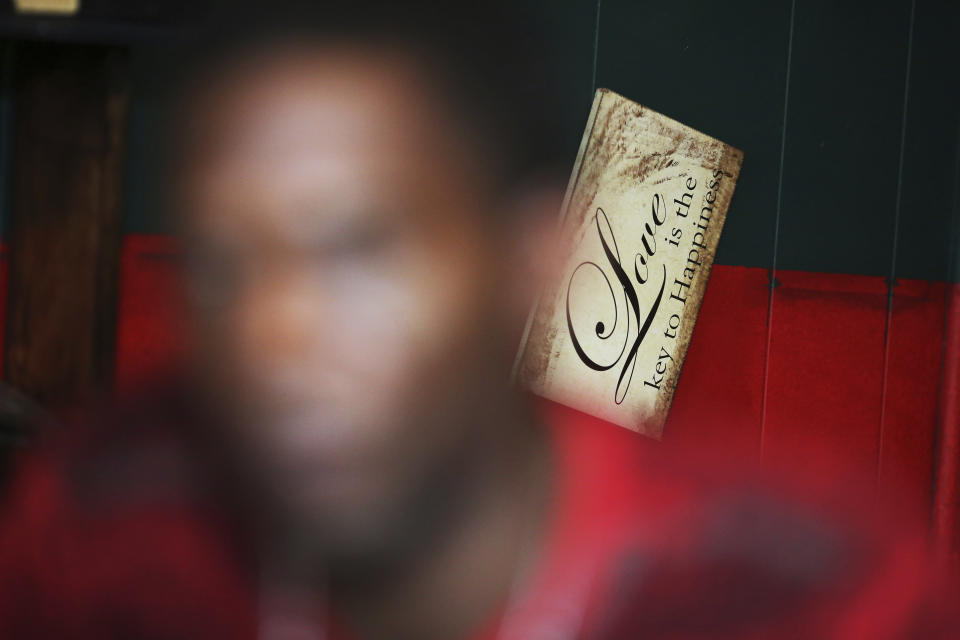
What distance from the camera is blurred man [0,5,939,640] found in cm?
183

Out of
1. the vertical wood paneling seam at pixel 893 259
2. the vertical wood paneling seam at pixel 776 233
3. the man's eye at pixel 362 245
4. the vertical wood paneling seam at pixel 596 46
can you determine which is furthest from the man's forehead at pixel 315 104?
the vertical wood paneling seam at pixel 893 259

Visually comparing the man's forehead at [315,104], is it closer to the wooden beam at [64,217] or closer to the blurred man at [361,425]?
the blurred man at [361,425]

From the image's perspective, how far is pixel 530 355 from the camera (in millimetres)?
1947

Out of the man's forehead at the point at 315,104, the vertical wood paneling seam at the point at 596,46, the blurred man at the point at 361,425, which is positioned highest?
the vertical wood paneling seam at the point at 596,46

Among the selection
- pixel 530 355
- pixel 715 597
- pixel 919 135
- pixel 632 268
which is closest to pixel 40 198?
pixel 530 355

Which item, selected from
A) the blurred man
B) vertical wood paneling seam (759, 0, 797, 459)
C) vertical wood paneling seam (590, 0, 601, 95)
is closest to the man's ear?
the blurred man

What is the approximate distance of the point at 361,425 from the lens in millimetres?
1892

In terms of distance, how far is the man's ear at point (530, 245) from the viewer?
1.93m

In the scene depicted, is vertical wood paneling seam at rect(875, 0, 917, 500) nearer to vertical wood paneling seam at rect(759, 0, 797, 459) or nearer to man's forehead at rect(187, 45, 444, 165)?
vertical wood paneling seam at rect(759, 0, 797, 459)

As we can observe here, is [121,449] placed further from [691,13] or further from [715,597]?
[691,13]

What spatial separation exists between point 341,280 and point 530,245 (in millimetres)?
427

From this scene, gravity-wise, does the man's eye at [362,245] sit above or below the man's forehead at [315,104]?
below

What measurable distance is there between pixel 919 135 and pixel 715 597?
→ 1.20m

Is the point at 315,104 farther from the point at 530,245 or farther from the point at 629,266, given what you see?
the point at 629,266
